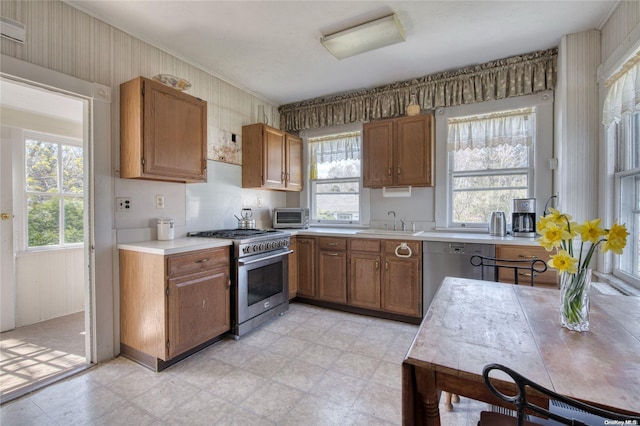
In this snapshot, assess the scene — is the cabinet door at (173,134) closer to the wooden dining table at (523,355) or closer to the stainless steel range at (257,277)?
the stainless steel range at (257,277)

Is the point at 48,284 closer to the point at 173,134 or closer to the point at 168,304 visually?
the point at 168,304

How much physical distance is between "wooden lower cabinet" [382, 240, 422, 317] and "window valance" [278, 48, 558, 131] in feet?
5.52

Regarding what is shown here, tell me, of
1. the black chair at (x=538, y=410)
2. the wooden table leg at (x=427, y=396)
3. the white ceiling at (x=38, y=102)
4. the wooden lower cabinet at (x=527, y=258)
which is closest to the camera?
the black chair at (x=538, y=410)

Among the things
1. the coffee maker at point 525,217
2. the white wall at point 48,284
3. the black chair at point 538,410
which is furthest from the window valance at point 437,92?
the white wall at point 48,284

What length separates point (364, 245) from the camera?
327 centimetres

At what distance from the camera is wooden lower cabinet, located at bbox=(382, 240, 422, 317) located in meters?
2.99

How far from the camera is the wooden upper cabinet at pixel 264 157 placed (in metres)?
3.55

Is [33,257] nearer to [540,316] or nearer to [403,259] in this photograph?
[403,259]

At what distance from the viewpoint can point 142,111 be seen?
2.29 m

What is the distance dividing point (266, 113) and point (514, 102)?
302cm

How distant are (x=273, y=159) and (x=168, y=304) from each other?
216cm

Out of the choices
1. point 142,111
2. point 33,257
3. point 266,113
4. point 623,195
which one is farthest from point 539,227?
point 33,257

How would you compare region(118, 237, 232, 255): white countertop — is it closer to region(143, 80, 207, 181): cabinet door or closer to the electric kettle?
region(143, 80, 207, 181): cabinet door

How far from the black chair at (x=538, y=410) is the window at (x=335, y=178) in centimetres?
306
